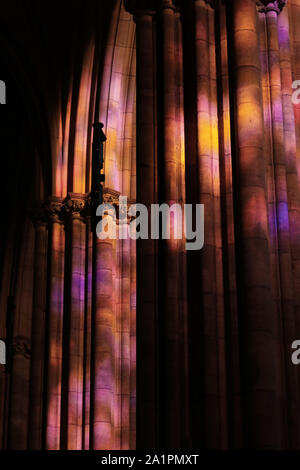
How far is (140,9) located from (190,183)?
7.73ft

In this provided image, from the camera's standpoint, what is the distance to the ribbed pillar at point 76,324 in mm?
16266

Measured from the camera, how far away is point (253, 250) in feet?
31.3

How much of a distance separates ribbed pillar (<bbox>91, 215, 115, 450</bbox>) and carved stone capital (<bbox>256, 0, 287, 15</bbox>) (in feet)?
23.1

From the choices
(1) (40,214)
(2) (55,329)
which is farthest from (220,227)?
(1) (40,214)

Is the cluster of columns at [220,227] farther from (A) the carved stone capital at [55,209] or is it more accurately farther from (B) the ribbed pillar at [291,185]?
(A) the carved stone capital at [55,209]

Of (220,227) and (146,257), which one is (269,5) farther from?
(146,257)

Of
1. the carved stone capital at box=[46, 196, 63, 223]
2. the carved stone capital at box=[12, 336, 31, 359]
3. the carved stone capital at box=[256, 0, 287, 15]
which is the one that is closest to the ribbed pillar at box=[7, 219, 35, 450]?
the carved stone capital at box=[12, 336, 31, 359]

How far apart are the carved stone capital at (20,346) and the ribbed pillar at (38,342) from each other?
24.7 feet

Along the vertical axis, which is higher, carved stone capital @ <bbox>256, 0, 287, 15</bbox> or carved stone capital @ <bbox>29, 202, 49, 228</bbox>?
carved stone capital @ <bbox>29, 202, 49, 228</bbox>

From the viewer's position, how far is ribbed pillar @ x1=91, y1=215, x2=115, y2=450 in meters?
16.0

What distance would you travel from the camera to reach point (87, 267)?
17.3m

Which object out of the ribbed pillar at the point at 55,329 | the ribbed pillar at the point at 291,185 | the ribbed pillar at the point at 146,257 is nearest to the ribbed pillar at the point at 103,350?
the ribbed pillar at the point at 55,329

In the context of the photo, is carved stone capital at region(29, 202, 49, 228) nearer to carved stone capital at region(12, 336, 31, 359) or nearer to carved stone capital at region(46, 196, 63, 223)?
carved stone capital at region(46, 196, 63, 223)

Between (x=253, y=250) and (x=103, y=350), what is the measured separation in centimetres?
740
